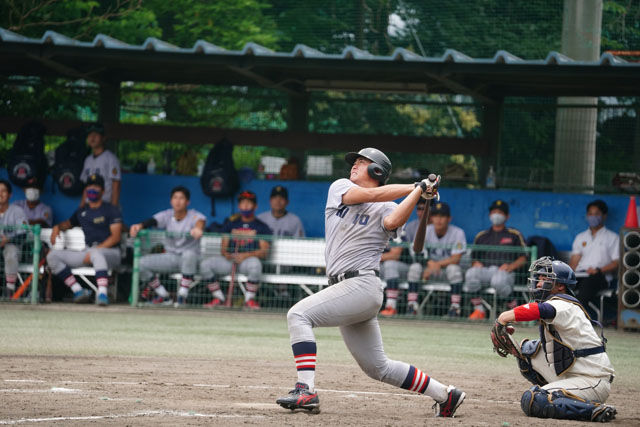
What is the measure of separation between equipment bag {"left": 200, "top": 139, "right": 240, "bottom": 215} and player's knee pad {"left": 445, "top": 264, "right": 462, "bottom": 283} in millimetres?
4144

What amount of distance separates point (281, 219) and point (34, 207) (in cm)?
412

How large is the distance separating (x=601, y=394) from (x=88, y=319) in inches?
319

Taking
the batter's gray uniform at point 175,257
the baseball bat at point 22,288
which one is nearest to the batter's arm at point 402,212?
the batter's gray uniform at point 175,257

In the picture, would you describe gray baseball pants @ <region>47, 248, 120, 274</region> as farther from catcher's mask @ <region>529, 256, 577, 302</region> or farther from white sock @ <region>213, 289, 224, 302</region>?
catcher's mask @ <region>529, 256, 577, 302</region>

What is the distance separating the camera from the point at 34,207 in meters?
15.6

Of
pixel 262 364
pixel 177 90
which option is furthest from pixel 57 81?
pixel 262 364

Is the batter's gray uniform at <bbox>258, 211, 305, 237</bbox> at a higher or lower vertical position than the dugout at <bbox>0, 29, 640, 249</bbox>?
lower

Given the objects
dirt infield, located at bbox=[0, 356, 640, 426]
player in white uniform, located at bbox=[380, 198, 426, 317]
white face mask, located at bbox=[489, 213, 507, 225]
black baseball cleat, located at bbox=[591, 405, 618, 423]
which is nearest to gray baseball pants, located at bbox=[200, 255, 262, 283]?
player in white uniform, located at bbox=[380, 198, 426, 317]

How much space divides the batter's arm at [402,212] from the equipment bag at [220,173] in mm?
9609

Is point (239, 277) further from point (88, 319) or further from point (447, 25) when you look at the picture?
point (447, 25)

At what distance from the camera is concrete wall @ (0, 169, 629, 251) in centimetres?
1530

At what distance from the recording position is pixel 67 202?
16141 millimetres

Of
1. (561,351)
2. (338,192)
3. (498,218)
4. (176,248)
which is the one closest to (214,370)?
(338,192)

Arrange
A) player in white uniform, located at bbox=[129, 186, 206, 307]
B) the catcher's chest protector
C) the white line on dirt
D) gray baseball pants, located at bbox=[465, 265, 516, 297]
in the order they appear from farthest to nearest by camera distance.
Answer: player in white uniform, located at bbox=[129, 186, 206, 307] < gray baseball pants, located at bbox=[465, 265, 516, 297] < the catcher's chest protector < the white line on dirt
